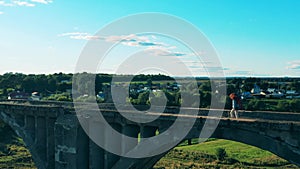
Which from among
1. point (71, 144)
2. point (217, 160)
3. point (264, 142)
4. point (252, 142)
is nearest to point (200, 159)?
point (217, 160)

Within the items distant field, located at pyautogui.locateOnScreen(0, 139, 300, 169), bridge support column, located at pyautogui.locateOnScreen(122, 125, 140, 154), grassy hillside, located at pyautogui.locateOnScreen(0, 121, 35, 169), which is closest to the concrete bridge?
bridge support column, located at pyautogui.locateOnScreen(122, 125, 140, 154)

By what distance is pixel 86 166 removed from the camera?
62.2 ft

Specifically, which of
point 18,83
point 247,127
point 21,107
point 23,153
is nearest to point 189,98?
point 23,153

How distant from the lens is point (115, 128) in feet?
57.5

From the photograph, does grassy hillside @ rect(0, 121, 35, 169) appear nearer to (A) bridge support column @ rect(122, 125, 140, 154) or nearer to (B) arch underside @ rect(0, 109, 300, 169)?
(A) bridge support column @ rect(122, 125, 140, 154)

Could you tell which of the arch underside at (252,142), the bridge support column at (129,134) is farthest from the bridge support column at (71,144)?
the bridge support column at (129,134)

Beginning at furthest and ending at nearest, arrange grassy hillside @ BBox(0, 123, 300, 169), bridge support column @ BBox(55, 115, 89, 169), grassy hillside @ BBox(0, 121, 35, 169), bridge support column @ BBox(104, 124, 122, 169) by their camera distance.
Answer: grassy hillside @ BBox(0, 123, 300, 169) → grassy hillside @ BBox(0, 121, 35, 169) → bridge support column @ BBox(55, 115, 89, 169) → bridge support column @ BBox(104, 124, 122, 169)

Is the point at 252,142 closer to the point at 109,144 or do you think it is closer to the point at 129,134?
the point at 129,134

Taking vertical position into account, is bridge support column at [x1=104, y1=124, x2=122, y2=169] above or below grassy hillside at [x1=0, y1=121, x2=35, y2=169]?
above

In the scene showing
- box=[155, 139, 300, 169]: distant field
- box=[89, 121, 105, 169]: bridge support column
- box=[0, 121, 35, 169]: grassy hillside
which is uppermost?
box=[89, 121, 105, 169]: bridge support column

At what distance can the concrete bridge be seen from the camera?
42.0 feet

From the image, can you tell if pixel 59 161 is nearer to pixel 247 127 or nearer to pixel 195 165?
pixel 247 127

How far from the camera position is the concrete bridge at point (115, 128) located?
504 inches

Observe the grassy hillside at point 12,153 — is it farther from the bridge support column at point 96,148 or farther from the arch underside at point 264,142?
the arch underside at point 264,142
